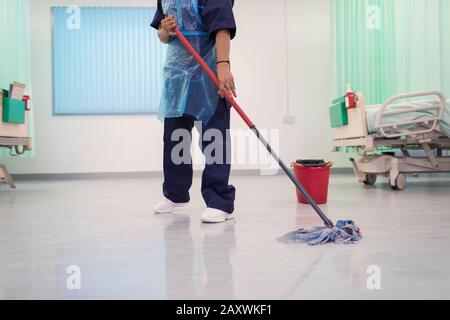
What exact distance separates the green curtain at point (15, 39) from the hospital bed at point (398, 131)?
339 centimetres

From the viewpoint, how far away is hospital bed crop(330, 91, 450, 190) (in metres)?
3.15

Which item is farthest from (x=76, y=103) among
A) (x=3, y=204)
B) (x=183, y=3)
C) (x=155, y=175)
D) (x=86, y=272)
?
(x=86, y=272)

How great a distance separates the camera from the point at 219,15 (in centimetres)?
182

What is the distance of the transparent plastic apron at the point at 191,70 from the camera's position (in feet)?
6.31

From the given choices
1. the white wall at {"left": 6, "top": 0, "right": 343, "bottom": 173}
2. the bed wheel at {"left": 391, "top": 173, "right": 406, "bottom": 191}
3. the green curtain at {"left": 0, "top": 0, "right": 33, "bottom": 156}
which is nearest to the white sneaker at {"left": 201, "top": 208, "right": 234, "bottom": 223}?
the bed wheel at {"left": 391, "top": 173, "right": 406, "bottom": 191}

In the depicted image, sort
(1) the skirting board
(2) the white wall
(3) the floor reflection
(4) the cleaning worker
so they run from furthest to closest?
(2) the white wall < (1) the skirting board < (4) the cleaning worker < (3) the floor reflection

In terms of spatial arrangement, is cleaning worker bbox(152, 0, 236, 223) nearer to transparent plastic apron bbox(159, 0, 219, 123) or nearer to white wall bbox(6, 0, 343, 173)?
transparent plastic apron bbox(159, 0, 219, 123)

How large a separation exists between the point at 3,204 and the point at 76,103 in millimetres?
2749

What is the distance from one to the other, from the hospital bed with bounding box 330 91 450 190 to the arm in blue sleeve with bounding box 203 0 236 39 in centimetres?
170

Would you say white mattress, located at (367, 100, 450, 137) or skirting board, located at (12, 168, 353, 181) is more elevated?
white mattress, located at (367, 100, 450, 137)

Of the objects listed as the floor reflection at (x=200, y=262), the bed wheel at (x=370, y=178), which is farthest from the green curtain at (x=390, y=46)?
the floor reflection at (x=200, y=262)

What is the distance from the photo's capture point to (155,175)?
541cm

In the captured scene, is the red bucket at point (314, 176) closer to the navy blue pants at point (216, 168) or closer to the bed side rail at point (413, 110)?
the navy blue pants at point (216, 168)

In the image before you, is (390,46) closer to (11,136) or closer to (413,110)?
(413,110)
